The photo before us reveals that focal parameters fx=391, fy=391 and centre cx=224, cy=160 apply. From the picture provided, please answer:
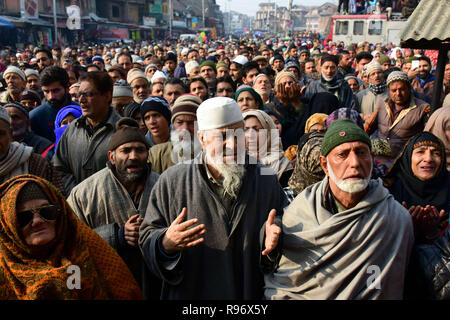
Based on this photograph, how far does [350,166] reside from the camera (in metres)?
2.09

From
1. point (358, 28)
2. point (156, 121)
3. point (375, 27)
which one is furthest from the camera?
point (358, 28)

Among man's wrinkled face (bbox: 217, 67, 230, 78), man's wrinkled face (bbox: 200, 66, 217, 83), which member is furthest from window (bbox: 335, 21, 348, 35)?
man's wrinkled face (bbox: 200, 66, 217, 83)

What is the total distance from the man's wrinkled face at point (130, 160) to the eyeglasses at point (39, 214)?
75 centimetres

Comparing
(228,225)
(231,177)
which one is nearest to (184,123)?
(231,177)

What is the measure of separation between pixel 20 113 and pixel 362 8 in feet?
101

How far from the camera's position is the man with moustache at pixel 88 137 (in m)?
3.45

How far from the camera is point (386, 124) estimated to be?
16.2 ft

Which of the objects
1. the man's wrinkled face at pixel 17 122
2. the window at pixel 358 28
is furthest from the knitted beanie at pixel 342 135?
the window at pixel 358 28

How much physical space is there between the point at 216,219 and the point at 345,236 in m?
0.69

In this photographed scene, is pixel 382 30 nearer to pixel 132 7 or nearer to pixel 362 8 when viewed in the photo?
pixel 362 8

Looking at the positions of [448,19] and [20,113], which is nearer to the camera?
[20,113]

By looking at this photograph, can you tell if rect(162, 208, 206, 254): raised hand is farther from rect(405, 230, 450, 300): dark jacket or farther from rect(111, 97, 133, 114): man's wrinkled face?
rect(111, 97, 133, 114): man's wrinkled face

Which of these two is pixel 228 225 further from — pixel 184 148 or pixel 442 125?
pixel 442 125
